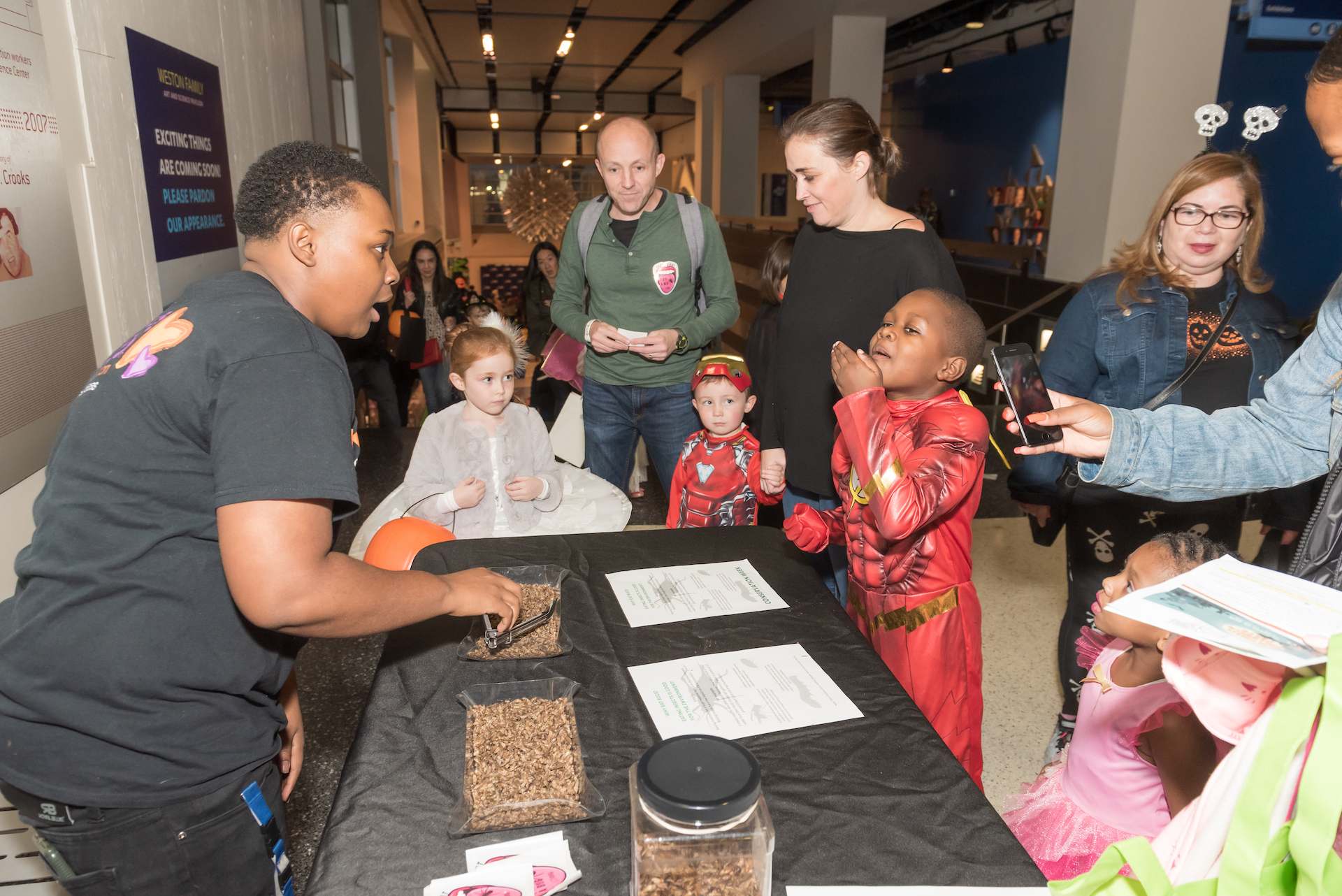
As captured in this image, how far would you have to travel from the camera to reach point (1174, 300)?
74.0 inches

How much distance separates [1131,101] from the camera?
158 inches

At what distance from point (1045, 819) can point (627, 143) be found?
2084mm

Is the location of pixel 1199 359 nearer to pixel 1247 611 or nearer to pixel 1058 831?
pixel 1058 831

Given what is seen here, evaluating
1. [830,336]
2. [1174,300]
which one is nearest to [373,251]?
[830,336]

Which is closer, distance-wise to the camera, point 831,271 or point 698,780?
point 698,780

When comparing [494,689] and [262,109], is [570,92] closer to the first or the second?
[262,109]

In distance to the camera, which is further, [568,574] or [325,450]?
[568,574]

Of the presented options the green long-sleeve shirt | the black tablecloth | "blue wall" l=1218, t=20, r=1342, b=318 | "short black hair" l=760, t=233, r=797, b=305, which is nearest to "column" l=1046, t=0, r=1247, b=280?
"blue wall" l=1218, t=20, r=1342, b=318

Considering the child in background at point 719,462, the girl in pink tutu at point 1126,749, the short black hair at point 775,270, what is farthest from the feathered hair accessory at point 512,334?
the girl in pink tutu at point 1126,749

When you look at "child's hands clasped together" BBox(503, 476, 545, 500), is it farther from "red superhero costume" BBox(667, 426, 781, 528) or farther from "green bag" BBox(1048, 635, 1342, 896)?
"green bag" BBox(1048, 635, 1342, 896)

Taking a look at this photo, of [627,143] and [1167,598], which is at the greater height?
[627,143]

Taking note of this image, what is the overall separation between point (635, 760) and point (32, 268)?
175 centimetres

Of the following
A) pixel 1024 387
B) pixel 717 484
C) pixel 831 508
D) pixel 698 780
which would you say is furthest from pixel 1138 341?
pixel 698 780

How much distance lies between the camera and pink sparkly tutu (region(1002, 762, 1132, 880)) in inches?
52.9
